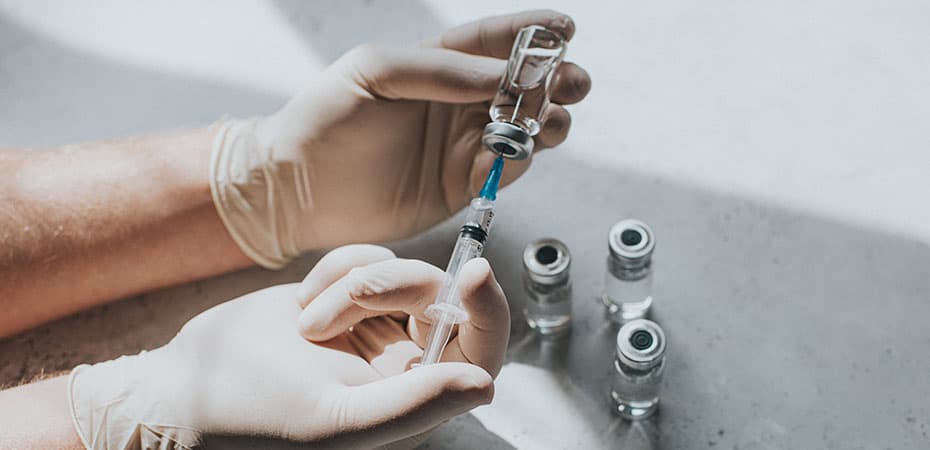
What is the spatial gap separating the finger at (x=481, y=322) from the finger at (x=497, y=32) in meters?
0.41

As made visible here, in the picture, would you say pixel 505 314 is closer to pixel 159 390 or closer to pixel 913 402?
pixel 159 390

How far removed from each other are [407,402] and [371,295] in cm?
15

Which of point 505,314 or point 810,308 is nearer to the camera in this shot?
point 505,314

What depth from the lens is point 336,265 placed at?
44.8 inches

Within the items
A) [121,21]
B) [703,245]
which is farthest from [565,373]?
[121,21]

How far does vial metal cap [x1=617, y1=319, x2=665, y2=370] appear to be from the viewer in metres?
1.13

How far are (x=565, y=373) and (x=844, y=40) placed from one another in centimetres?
83

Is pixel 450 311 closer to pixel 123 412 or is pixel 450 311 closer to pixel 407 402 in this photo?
pixel 407 402

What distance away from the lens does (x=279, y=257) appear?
136cm

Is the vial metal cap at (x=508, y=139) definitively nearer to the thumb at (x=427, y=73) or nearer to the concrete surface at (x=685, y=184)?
the thumb at (x=427, y=73)

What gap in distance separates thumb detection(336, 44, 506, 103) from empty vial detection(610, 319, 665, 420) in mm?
383

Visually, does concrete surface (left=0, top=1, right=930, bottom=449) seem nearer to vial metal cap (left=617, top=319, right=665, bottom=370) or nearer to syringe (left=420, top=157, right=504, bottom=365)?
vial metal cap (left=617, top=319, right=665, bottom=370)

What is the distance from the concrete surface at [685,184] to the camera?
4.16 feet

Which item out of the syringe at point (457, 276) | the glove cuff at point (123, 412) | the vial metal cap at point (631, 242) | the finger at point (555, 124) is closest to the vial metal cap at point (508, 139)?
the syringe at point (457, 276)
